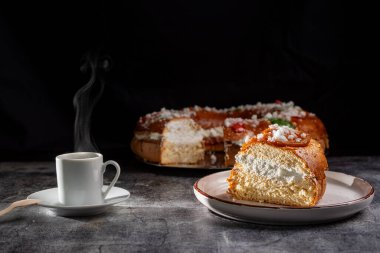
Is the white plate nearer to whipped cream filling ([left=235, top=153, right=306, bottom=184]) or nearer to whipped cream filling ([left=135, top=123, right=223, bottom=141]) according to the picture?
whipped cream filling ([left=235, top=153, right=306, bottom=184])

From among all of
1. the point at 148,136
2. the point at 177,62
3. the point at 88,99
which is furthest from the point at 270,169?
the point at 88,99

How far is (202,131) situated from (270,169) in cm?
128

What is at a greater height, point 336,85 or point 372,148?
point 336,85

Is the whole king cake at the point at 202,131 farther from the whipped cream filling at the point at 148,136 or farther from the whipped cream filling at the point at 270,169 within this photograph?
the whipped cream filling at the point at 270,169

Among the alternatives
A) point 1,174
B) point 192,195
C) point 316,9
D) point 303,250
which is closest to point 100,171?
point 192,195

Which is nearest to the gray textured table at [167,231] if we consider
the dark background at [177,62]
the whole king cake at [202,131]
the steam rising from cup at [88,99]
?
the whole king cake at [202,131]

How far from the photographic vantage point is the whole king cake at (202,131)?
3455mm

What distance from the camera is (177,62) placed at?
400 cm

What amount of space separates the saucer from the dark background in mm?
1460

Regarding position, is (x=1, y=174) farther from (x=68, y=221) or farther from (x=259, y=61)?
(x=259, y=61)

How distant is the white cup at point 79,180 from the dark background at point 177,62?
1.62 metres

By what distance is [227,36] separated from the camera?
12.9 feet

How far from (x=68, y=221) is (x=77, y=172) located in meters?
0.20

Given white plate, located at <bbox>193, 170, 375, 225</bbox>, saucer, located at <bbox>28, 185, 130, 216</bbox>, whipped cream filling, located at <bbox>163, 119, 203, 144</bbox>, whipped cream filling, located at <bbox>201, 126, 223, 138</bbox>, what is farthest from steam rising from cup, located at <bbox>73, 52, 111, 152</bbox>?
white plate, located at <bbox>193, 170, 375, 225</bbox>
